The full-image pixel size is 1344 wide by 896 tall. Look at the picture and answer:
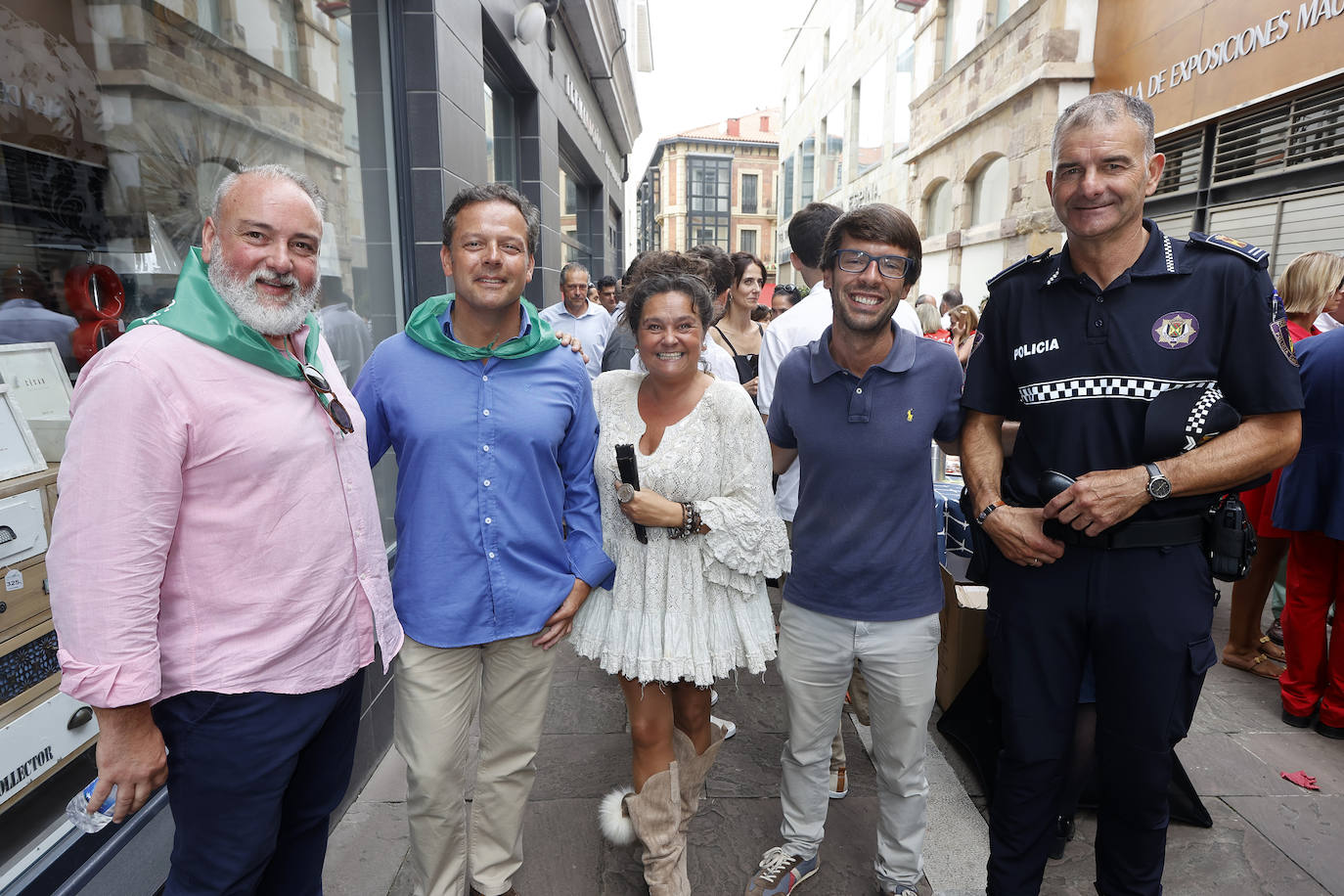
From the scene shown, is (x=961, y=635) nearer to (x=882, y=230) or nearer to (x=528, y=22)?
(x=882, y=230)

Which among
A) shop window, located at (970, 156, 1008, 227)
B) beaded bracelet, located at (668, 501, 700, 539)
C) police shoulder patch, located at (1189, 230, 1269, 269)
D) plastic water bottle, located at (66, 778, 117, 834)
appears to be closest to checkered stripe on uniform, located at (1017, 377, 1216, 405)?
police shoulder patch, located at (1189, 230, 1269, 269)

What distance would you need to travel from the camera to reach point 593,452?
7.92 feet

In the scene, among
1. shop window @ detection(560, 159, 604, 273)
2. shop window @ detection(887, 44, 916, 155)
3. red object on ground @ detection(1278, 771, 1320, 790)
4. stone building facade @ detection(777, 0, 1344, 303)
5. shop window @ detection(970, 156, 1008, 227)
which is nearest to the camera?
red object on ground @ detection(1278, 771, 1320, 790)

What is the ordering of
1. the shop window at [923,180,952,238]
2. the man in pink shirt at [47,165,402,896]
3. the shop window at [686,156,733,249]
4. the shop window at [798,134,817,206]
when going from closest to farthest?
1. the man in pink shirt at [47,165,402,896]
2. the shop window at [923,180,952,238]
3. the shop window at [798,134,817,206]
4. the shop window at [686,156,733,249]

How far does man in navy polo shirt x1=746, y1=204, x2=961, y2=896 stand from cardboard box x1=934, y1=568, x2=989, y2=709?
3.41 ft

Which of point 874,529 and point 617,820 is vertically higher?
point 874,529

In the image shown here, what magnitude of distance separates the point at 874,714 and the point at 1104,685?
0.66 meters

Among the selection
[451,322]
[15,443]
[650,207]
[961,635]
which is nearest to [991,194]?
[961,635]

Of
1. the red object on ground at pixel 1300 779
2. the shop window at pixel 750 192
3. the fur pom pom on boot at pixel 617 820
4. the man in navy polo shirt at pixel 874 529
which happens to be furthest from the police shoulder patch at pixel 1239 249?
the shop window at pixel 750 192

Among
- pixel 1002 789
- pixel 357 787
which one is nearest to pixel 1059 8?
pixel 1002 789

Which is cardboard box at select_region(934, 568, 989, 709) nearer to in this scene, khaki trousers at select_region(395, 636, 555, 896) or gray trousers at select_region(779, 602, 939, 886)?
gray trousers at select_region(779, 602, 939, 886)

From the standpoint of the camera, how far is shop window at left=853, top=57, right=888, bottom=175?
19.9 m

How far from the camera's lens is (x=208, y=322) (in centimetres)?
154

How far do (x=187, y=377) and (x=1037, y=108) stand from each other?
1288 cm
